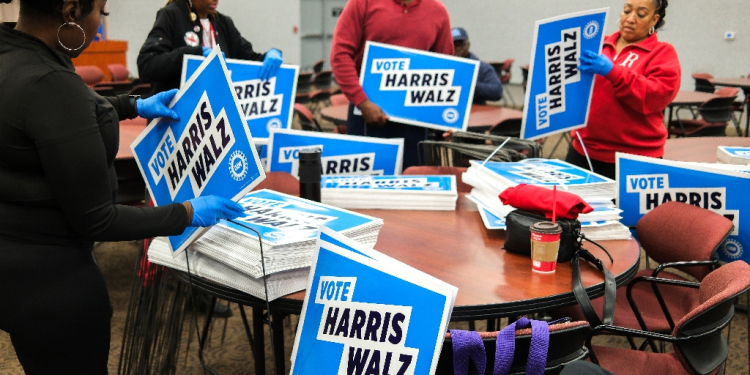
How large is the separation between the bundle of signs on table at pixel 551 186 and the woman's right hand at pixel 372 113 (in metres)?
0.81

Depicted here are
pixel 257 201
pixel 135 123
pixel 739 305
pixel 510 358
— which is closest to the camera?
pixel 510 358

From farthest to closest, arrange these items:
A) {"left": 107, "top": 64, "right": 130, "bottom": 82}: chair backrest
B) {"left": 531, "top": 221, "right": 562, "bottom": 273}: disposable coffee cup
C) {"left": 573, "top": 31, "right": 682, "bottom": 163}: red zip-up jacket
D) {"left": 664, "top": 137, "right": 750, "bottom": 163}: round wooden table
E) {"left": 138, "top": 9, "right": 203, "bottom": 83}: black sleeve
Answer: {"left": 107, "top": 64, "right": 130, "bottom": 82}: chair backrest, {"left": 664, "top": 137, "right": 750, "bottom": 163}: round wooden table, {"left": 138, "top": 9, "right": 203, "bottom": 83}: black sleeve, {"left": 573, "top": 31, "right": 682, "bottom": 163}: red zip-up jacket, {"left": 531, "top": 221, "right": 562, "bottom": 273}: disposable coffee cup

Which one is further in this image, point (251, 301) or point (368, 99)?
point (368, 99)

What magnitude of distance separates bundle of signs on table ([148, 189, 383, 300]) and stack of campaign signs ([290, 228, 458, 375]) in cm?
13

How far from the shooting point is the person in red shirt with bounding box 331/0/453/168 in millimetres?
2920

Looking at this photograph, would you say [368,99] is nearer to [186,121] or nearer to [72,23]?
[186,121]

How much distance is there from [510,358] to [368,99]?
1.97 meters

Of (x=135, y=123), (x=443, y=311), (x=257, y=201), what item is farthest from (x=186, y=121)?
(x=135, y=123)

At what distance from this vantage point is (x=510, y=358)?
1096mm

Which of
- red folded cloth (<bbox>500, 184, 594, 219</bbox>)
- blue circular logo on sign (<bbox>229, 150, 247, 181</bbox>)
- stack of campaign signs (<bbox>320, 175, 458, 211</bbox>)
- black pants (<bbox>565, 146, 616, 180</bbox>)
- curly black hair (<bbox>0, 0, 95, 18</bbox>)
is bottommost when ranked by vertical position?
black pants (<bbox>565, 146, 616, 180</bbox>)

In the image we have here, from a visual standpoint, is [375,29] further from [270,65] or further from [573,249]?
[573,249]

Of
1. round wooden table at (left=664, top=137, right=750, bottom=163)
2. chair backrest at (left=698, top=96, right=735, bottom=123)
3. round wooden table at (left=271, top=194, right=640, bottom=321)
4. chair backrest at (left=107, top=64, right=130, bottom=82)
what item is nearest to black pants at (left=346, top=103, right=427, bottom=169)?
round wooden table at (left=271, top=194, right=640, bottom=321)

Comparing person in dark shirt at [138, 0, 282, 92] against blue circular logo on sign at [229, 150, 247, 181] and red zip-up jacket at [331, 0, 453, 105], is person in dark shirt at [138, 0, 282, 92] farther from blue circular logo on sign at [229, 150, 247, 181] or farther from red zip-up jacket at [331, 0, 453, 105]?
blue circular logo on sign at [229, 150, 247, 181]

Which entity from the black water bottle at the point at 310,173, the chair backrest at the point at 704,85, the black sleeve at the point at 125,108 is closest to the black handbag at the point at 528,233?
the black water bottle at the point at 310,173
